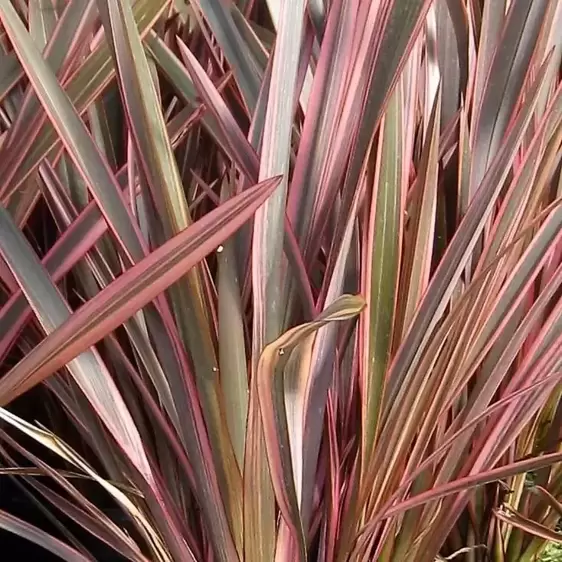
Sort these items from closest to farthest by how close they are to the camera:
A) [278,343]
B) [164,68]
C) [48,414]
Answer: [278,343]
[164,68]
[48,414]

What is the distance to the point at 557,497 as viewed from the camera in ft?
1.78

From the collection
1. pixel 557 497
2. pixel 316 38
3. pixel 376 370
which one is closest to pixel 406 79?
pixel 316 38

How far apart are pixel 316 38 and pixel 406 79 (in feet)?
0.25

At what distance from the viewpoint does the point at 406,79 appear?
0.42m

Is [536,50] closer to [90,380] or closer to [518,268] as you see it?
[518,268]

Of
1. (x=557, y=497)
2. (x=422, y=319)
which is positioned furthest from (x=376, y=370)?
(x=557, y=497)

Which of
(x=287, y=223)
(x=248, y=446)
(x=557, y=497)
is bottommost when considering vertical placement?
Answer: (x=557, y=497)

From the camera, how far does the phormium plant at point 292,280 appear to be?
358 mm

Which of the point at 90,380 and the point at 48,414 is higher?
the point at 90,380

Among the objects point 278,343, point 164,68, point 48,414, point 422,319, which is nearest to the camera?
point 278,343

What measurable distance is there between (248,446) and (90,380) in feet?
0.33

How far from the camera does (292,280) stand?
409 millimetres

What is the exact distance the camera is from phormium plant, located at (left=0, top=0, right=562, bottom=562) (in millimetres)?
358

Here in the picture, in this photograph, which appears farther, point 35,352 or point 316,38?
point 316,38
